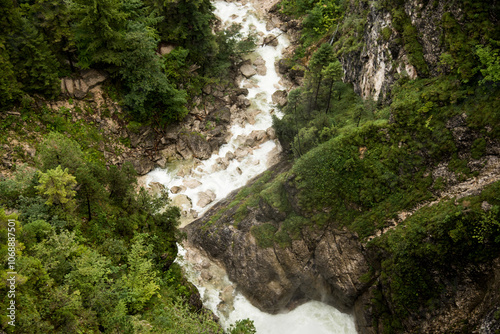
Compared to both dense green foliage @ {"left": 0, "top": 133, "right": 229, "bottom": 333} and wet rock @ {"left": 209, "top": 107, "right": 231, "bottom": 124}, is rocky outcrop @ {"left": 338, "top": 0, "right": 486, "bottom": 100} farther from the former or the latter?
dense green foliage @ {"left": 0, "top": 133, "right": 229, "bottom": 333}

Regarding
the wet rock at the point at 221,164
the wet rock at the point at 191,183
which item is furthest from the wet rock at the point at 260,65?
the wet rock at the point at 191,183

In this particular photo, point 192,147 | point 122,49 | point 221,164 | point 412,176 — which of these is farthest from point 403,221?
point 122,49

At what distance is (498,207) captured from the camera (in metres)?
16.3

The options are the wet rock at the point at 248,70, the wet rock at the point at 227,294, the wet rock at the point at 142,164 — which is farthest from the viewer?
the wet rock at the point at 248,70

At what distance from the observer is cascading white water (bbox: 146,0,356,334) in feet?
83.1

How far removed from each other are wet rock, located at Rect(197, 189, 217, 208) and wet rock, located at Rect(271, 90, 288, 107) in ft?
46.6

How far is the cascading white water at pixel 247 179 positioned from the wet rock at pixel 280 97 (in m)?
0.69

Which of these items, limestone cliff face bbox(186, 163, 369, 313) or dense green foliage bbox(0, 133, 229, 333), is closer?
dense green foliage bbox(0, 133, 229, 333)

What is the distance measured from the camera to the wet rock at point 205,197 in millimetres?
32906

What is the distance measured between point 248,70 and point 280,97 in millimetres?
6143

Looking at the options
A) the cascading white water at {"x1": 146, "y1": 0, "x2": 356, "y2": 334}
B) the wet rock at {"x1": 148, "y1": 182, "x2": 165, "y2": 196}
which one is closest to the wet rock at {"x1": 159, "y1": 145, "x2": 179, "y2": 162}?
the cascading white water at {"x1": 146, "y1": 0, "x2": 356, "y2": 334}

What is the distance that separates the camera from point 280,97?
40.0 m

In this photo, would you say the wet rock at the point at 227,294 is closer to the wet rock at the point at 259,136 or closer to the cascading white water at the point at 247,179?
the cascading white water at the point at 247,179

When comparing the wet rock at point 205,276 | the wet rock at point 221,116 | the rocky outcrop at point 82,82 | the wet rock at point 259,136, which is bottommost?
the wet rock at point 205,276
